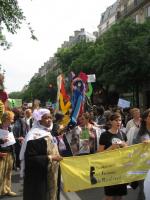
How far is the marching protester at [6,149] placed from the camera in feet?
28.1

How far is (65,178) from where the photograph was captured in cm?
624

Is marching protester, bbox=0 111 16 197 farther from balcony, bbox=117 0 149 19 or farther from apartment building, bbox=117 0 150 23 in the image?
balcony, bbox=117 0 149 19

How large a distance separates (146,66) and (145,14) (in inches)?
803

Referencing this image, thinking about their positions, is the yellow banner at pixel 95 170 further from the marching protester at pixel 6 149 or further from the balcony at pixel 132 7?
the balcony at pixel 132 7

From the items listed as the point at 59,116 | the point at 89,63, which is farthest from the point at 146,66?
the point at 59,116

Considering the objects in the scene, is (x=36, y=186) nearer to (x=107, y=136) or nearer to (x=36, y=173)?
(x=36, y=173)

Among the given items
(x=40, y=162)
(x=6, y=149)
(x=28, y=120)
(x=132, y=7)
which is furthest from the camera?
(x=132, y=7)

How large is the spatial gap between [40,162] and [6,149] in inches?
125

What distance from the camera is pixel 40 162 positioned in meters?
5.69

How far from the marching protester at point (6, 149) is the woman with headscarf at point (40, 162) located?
269 cm

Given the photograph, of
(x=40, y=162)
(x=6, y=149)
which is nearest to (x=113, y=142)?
(x=40, y=162)

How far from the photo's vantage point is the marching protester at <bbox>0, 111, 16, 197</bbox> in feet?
28.1

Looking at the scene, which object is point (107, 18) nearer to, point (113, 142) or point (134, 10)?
point (134, 10)

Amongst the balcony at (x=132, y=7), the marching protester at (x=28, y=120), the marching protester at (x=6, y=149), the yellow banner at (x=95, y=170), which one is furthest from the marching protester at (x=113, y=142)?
the balcony at (x=132, y=7)
